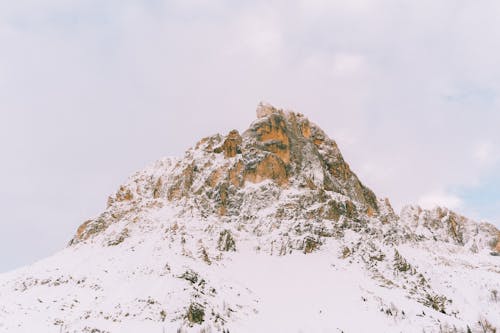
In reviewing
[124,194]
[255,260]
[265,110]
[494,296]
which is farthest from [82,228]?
[494,296]

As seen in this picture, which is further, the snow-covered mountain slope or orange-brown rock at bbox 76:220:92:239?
orange-brown rock at bbox 76:220:92:239

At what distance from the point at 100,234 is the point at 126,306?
4326 centimetres

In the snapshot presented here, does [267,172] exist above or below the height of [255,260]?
above

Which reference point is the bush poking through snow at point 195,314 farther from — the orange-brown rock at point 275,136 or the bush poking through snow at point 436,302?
the orange-brown rock at point 275,136

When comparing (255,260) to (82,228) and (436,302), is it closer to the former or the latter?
(436,302)

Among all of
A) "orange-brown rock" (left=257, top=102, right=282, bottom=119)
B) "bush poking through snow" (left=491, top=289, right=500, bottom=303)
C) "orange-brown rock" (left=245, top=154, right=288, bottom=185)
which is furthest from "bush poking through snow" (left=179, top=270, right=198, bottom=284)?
"orange-brown rock" (left=257, top=102, right=282, bottom=119)

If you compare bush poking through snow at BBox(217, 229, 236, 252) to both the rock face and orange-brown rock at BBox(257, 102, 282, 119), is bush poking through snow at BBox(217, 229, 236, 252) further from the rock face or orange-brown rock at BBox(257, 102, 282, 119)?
orange-brown rock at BBox(257, 102, 282, 119)

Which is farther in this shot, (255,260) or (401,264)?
(401,264)

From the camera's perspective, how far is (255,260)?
106m

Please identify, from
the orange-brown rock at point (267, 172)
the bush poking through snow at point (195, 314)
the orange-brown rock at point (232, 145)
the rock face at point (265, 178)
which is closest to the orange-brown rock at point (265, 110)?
the rock face at point (265, 178)

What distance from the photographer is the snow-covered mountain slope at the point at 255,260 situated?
80.4m

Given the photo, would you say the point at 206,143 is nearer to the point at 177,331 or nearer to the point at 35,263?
the point at 35,263

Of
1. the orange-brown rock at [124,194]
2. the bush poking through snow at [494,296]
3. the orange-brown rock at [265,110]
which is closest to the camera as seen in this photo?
the bush poking through snow at [494,296]

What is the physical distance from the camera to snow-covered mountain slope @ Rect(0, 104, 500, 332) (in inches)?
3164
